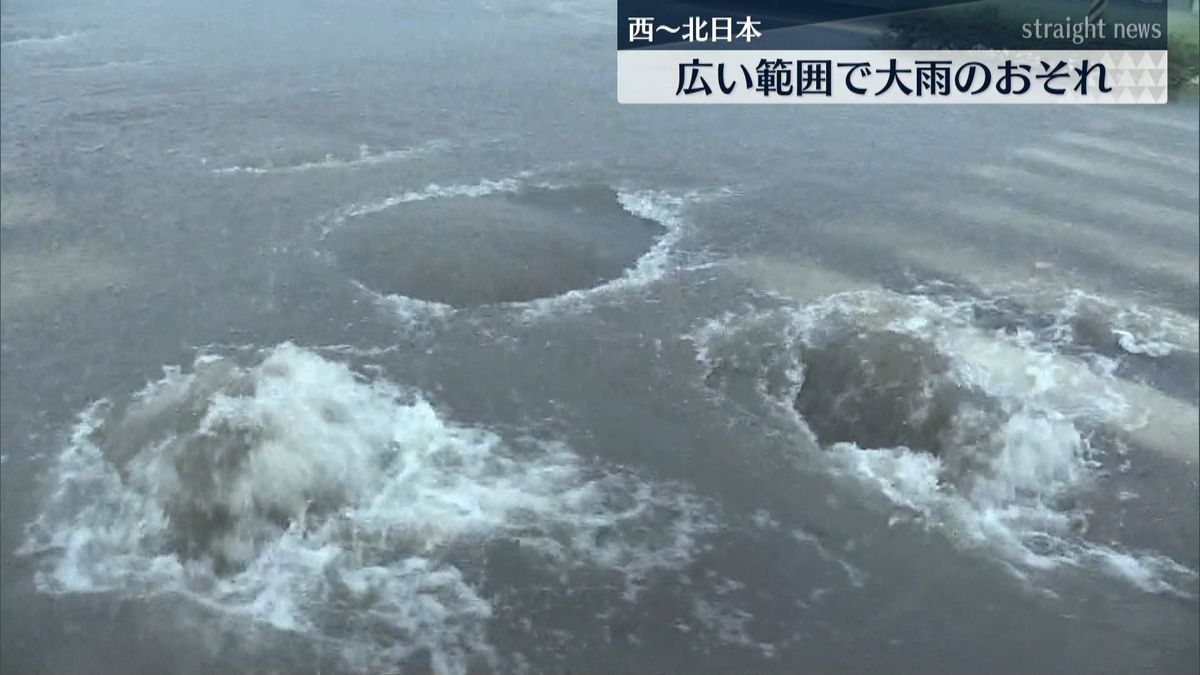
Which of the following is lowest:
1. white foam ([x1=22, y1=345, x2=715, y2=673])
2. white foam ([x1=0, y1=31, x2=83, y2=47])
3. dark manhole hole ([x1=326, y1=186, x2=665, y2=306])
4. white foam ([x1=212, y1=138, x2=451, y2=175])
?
white foam ([x1=22, y1=345, x2=715, y2=673])

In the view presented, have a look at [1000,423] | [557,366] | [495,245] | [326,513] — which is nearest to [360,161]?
[495,245]

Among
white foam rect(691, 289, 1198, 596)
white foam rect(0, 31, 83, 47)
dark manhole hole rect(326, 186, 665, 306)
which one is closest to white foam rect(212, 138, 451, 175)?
dark manhole hole rect(326, 186, 665, 306)

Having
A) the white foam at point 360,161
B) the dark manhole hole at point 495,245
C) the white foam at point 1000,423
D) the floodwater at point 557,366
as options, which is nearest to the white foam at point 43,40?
the floodwater at point 557,366

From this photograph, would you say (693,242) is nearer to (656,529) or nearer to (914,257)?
(914,257)

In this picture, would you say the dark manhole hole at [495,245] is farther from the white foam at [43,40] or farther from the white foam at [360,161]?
the white foam at [43,40]

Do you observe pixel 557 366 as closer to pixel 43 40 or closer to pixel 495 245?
pixel 495 245
